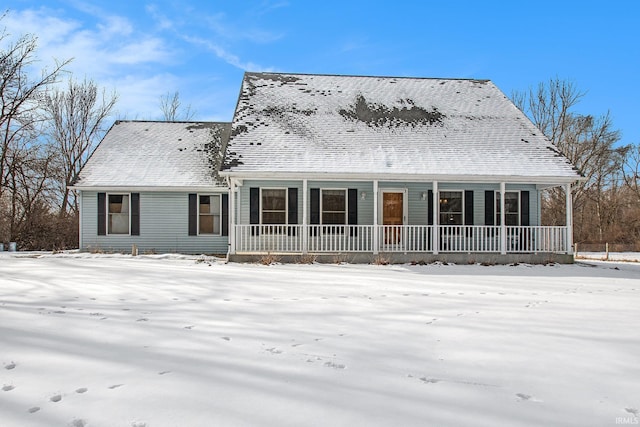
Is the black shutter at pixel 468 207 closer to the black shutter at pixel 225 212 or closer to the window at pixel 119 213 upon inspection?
the black shutter at pixel 225 212

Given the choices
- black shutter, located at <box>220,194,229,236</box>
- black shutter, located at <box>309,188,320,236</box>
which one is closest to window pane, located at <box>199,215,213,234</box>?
black shutter, located at <box>220,194,229,236</box>

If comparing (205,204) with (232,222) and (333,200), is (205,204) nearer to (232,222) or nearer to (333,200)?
(232,222)

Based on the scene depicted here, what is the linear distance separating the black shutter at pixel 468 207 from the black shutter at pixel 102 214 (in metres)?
12.8

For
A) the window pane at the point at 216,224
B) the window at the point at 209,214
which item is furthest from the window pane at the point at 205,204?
the window pane at the point at 216,224

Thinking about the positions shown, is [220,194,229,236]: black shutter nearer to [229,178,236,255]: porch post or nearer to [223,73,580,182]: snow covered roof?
[229,178,236,255]: porch post

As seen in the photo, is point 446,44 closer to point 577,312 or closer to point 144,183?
Result: point 144,183

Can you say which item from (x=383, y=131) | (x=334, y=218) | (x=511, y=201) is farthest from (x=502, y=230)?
(x=334, y=218)

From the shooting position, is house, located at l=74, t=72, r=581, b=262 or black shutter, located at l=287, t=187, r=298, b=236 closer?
house, located at l=74, t=72, r=581, b=262

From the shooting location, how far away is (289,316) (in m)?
5.56

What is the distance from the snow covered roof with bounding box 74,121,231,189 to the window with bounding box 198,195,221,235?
661mm

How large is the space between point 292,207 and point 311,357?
11034 mm

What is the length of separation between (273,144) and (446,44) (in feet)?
32.0

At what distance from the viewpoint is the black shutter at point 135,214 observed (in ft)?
52.9

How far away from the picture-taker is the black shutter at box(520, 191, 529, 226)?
15664 mm
